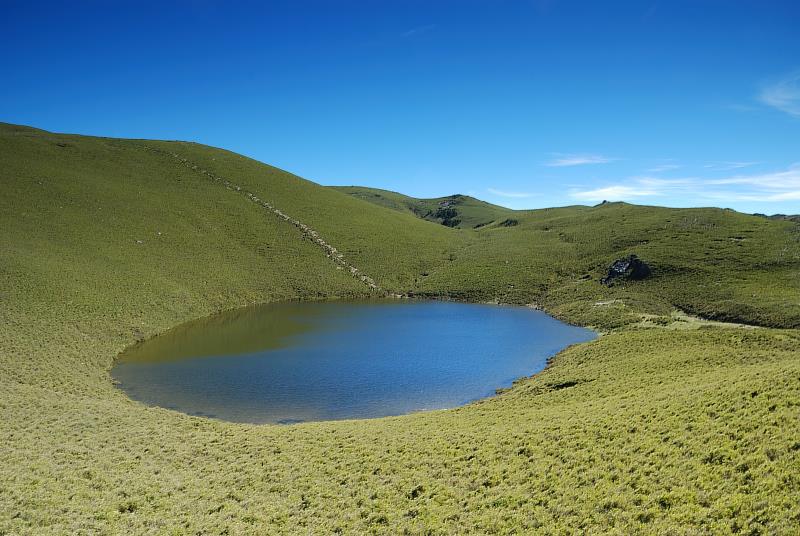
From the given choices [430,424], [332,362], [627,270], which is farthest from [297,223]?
[430,424]

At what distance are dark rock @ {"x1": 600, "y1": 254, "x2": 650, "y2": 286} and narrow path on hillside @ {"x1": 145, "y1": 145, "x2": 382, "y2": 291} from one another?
3505 centimetres

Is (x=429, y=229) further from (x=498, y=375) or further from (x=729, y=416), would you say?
(x=729, y=416)

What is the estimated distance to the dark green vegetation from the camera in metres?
12.8

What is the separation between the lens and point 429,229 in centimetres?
10475

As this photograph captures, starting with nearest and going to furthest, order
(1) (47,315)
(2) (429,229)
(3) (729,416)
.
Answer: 1. (3) (729,416)
2. (1) (47,315)
3. (2) (429,229)

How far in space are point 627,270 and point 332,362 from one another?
4836 cm

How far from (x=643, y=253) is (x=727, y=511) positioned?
215ft

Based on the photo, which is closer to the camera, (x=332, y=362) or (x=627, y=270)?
(x=332, y=362)

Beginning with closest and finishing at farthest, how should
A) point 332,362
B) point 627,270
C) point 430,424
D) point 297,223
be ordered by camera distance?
point 430,424
point 332,362
point 627,270
point 297,223

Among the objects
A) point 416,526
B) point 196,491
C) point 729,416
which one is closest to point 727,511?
point 729,416

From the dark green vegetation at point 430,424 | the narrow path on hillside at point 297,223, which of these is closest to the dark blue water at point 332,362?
the dark green vegetation at point 430,424

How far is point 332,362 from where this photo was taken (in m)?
35.4

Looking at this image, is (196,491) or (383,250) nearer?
(196,491)

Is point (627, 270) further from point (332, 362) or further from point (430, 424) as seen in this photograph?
point (430, 424)
